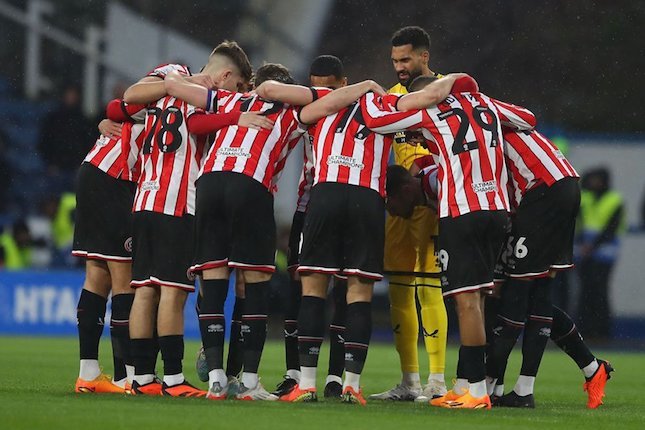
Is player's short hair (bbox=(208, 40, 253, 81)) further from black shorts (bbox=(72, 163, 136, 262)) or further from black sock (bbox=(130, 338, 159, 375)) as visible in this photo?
black sock (bbox=(130, 338, 159, 375))

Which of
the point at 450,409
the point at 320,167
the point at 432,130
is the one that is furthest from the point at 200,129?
the point at 450,409

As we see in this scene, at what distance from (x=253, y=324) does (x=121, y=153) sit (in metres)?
1.53

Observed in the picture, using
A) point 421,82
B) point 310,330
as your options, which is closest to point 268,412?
point 310,330

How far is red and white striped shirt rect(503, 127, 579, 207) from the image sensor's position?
8.13 m

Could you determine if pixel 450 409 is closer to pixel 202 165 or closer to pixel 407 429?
pixel 407 429

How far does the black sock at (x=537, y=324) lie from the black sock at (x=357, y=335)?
1.12 m

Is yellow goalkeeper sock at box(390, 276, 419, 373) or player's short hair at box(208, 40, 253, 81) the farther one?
yellow goalkeeper sock at box(390, 276, 419, 373)

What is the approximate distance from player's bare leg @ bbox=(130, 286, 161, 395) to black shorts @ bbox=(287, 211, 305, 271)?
0.95 m

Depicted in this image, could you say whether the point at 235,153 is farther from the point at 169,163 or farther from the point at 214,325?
the point at 214,325

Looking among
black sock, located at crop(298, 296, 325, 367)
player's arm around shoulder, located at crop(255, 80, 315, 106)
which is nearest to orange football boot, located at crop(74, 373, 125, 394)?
black sock, located at crop(298, 296, 325, 367)

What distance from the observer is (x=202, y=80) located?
8242 mm

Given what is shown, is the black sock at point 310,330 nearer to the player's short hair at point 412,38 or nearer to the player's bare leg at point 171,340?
the player's bare leg at point 171,340

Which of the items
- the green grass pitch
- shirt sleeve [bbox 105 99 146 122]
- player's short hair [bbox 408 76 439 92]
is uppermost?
player's short hair [bbox 408 76 439 92]

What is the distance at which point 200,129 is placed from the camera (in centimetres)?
806
